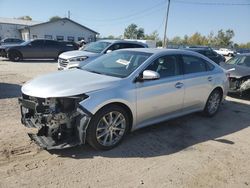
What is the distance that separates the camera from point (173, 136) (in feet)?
17.1

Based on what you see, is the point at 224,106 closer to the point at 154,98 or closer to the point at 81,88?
the point at 154,98

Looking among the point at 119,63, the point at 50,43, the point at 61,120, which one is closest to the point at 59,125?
the point at 61,120

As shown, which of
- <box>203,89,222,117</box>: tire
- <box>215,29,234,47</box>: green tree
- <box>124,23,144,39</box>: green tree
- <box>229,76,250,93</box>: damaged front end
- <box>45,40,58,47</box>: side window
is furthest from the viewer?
<box>124,23,144,39</box>: green tree

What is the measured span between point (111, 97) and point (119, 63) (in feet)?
3.93

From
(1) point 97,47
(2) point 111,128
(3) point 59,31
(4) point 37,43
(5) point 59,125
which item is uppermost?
(3) point 59,31

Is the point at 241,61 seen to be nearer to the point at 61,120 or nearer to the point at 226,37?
the point at 61,120

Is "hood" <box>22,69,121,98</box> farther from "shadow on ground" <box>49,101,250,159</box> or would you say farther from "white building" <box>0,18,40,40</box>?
"white building" <box>0,18,40,40</box>

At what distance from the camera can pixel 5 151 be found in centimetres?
417

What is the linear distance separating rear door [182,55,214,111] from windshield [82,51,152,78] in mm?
1056

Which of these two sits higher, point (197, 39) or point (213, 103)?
point (197, 39)

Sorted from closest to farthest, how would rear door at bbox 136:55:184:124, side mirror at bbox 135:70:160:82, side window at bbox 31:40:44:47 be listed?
side mirror at bbox 135:70:160:82 < rear door at bbox 136:55:184:124 < side window at bbox 31:40:44:47

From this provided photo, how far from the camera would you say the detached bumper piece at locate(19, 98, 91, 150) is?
3920 millimetres

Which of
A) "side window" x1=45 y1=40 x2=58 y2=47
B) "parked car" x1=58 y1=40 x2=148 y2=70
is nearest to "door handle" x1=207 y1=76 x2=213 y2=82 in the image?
"parked car" x1=58 y1=40 x2=148 y2=70

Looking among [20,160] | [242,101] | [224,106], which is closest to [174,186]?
[20,160]
